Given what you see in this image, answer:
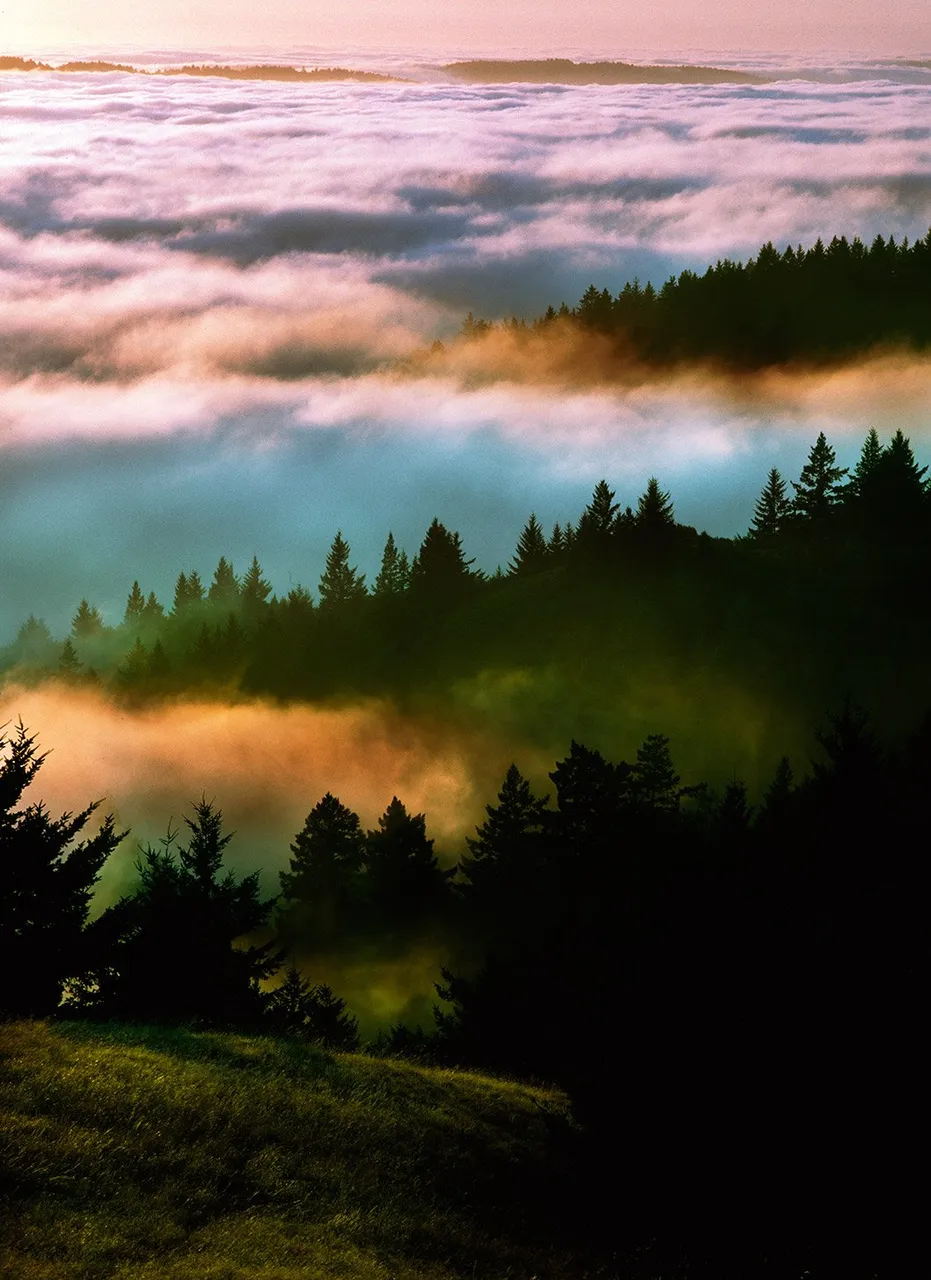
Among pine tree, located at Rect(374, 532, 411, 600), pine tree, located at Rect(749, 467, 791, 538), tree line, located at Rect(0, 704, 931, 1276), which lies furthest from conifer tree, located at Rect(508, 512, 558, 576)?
tree line, located at Rect(0, 704, 931, 1276)

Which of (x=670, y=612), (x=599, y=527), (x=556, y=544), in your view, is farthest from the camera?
(x=556, y=544)

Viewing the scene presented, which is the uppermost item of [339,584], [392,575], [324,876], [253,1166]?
[392,575]

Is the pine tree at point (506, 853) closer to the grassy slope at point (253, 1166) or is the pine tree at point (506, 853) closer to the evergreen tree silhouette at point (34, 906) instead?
the evergreen tree silhouette at point (34, 906)

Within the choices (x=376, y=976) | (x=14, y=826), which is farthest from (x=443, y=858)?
(x=14, y=826)

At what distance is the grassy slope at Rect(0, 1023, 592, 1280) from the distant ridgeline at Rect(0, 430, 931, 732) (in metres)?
111

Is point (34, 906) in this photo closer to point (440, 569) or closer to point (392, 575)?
point (440, 569)

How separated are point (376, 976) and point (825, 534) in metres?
89.3

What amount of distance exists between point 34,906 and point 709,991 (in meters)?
20.1

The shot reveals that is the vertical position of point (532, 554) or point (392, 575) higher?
point (532, 554)

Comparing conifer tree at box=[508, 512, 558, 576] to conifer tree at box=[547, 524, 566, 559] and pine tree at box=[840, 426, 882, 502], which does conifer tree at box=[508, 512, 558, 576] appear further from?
pine tree at box=[840, 426, 882, 502]

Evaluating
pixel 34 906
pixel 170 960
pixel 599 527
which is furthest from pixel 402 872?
pixel 34 906

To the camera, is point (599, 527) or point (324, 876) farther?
point (599, 527)

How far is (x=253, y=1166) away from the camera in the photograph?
2377 centimetres

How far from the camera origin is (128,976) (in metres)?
39.2
